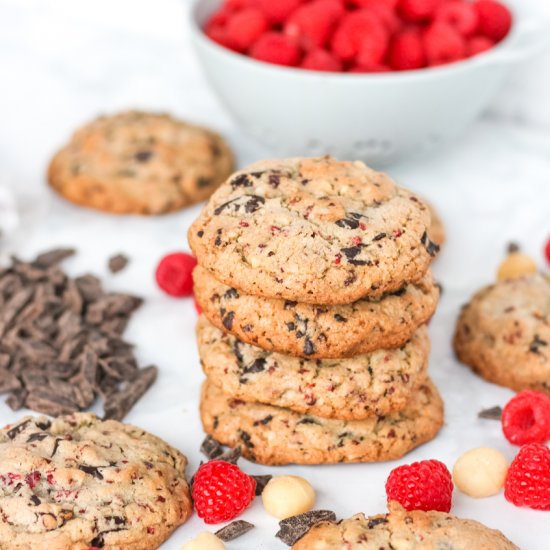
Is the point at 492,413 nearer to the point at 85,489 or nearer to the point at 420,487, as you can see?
the point at 420,487

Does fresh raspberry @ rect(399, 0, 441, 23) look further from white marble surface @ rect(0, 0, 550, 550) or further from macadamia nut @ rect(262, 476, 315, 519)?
macadamia nut @ rect(262, 476, 315, 519)

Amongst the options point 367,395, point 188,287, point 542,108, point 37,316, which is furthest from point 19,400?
point 542,108

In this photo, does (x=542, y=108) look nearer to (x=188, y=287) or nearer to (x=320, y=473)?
(x=188, y=287)

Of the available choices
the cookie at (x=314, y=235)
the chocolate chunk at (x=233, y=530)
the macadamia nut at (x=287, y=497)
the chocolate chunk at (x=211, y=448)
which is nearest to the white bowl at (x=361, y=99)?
the cookie at (x=314, y=235)

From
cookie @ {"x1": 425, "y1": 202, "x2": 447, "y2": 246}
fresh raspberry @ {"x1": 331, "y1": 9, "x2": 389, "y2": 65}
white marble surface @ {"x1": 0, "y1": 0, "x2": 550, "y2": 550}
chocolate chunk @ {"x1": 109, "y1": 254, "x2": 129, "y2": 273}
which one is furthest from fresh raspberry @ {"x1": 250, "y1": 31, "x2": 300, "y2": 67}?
chocolate chunk @ {"x1": 109, "y1": 254, "x2": 129, "y2": 273}

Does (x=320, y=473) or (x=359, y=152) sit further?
(x=359, y=152)

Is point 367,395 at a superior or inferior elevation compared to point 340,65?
inferior

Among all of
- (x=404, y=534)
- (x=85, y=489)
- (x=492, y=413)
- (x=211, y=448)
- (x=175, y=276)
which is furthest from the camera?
(x=175, y=276)

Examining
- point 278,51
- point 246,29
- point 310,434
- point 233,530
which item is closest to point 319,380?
point 310,434
